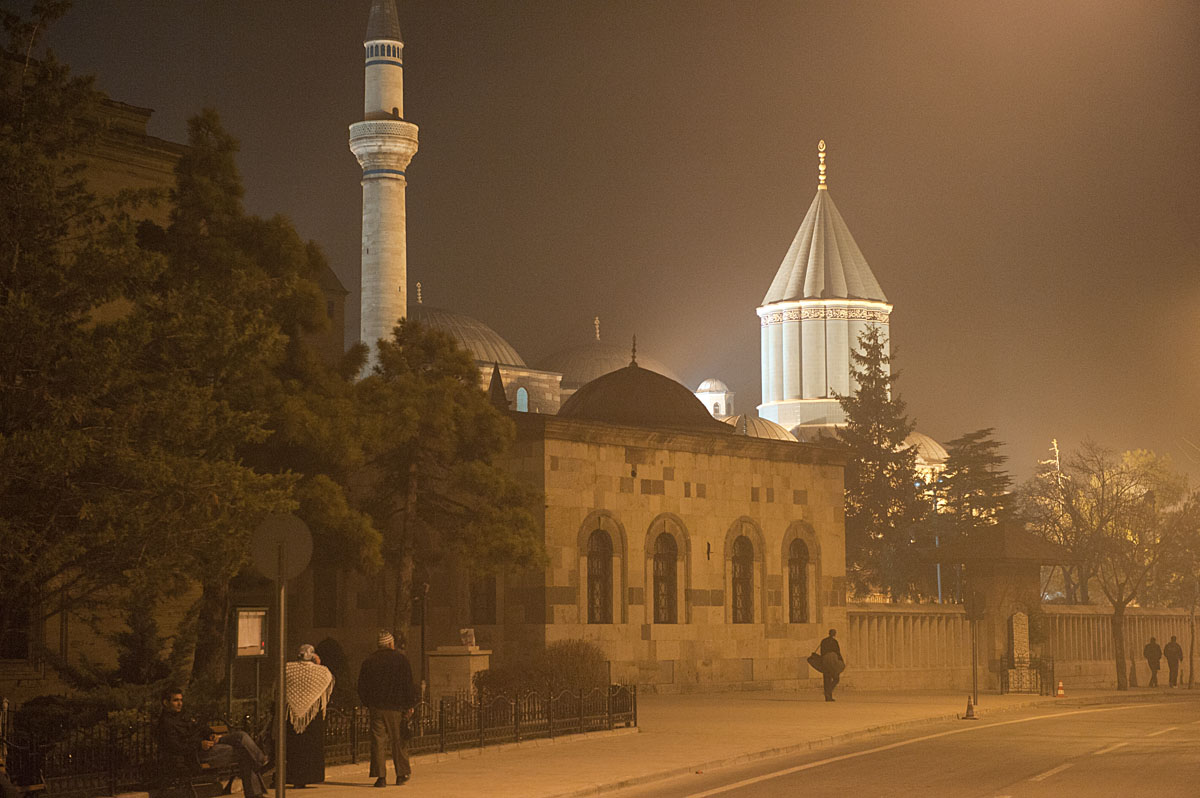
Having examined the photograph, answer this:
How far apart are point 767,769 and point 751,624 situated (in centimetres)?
1745

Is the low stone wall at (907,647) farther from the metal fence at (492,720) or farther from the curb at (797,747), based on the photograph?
the metal fence at (492,720)

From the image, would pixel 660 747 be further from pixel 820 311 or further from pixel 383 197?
pixel 820 311

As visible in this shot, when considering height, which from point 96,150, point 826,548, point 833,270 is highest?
point 833,270

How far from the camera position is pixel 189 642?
16.8m

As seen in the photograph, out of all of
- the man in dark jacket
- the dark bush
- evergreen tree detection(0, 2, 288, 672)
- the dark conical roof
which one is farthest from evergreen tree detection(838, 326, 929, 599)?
evergreen tree detection(0, 2, 288, 672)

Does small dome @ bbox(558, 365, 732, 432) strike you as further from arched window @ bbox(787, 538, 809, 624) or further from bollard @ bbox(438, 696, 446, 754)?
bollard @ bbox(438, 696, 446, 754)

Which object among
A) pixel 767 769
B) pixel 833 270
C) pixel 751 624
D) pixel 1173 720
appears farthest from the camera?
pixel 833 270

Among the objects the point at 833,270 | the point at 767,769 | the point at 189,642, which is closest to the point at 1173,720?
the point at 767,769

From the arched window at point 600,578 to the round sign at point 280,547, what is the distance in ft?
60.5

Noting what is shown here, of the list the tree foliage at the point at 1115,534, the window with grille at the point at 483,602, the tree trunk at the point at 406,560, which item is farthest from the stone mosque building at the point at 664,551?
the tree foliage at the point at 1115,534

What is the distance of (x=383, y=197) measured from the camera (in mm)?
66875

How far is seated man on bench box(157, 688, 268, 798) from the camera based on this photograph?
12906mm

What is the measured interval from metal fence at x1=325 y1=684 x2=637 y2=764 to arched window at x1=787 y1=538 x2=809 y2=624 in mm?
14457

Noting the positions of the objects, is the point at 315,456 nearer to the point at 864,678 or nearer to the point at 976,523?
the point at 864,678
